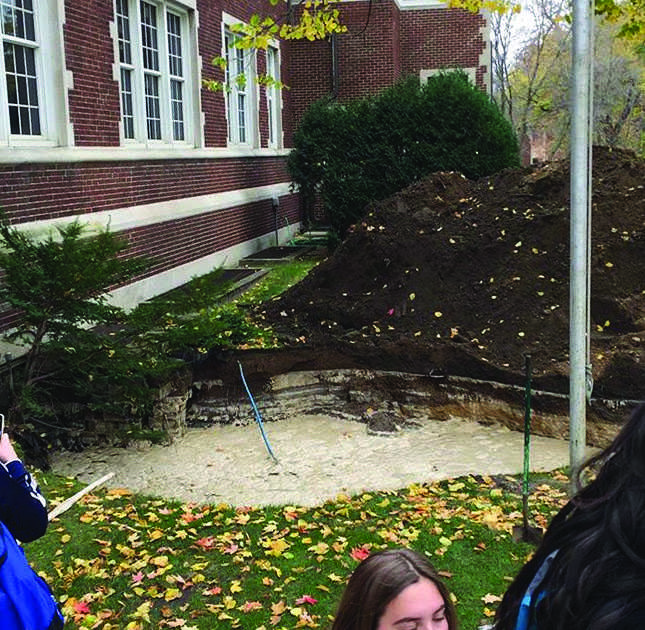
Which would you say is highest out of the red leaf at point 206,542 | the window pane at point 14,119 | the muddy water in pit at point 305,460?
the window pane at point 14,119

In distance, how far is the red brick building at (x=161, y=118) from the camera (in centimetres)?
1046

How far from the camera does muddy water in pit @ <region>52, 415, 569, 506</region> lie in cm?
773

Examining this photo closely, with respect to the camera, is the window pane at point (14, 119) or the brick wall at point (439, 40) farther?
the brick wall at point (439, 40)

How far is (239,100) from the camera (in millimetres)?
19500

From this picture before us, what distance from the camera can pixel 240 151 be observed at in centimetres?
1859

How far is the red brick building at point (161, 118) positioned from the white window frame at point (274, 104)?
4 cm

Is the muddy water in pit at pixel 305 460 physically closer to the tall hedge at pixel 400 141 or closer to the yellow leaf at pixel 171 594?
the yellow leaf at pixel 171 594

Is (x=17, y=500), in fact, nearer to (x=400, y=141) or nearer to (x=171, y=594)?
(x=171, y=594)

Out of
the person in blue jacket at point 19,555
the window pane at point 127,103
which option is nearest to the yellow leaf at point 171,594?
the person in blue jacket at point 19,555

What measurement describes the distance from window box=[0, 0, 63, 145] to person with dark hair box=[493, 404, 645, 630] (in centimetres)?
955

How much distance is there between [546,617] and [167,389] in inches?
319

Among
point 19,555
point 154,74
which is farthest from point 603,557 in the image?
point 154,74

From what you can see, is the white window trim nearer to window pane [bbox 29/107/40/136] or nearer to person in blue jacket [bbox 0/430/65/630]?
window pane [bbox 29/107/40/136]

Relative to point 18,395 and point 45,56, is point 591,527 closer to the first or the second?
point 18,395
